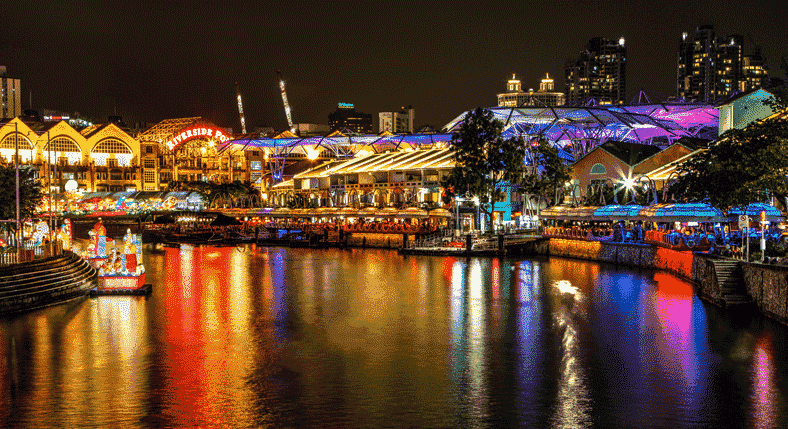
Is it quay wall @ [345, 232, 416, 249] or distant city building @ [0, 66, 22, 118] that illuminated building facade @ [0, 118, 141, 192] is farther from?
distant city building @ [0, 66, 22, 118]

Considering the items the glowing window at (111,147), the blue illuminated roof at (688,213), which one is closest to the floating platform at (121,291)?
the blue illuminated roof at (688,213)

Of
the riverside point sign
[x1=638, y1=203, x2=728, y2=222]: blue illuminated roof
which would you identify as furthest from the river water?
the riverside point sign

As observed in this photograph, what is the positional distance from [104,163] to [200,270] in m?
72.4

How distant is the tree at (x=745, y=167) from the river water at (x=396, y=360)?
183 inches

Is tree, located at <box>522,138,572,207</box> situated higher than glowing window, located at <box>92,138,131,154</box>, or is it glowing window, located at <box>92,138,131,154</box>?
glowing window, located at <box>92,138,131,154</box>

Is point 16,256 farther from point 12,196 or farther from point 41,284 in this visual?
point 12,196

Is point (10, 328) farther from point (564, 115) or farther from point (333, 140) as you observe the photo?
point (333, 140)

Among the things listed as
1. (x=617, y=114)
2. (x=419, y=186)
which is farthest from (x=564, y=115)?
(x=419, y=186)

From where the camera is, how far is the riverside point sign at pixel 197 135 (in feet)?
358

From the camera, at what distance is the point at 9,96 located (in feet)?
558

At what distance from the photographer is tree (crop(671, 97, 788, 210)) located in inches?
Answer: 1109

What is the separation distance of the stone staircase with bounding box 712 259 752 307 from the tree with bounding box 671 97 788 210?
404 cm

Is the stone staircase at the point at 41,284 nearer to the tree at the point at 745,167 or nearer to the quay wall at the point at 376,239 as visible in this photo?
the tree at the point at 745,167

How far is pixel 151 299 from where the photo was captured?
2916 cm
